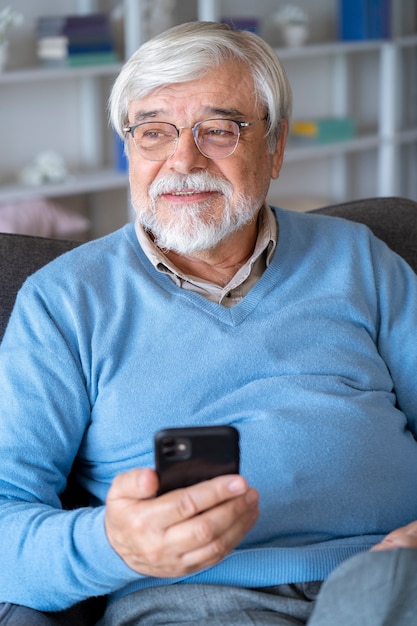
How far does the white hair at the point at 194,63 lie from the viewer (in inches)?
61.8

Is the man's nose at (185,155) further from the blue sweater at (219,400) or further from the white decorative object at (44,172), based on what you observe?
the white decorative object at (44,172)

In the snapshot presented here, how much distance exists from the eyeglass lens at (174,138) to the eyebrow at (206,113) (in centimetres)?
1

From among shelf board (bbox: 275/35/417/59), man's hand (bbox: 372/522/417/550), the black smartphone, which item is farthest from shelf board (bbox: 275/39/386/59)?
the black smartphone

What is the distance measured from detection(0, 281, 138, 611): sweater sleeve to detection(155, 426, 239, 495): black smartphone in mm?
136

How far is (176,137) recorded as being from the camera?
1.60 metres

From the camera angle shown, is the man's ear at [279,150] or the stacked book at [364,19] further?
the stacked book at [364,19]

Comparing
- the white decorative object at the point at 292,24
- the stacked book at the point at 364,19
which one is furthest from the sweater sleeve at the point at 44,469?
the stacked book at the point at 364,19

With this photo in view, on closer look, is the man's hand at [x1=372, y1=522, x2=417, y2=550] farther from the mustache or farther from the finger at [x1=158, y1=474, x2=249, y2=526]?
the mustache

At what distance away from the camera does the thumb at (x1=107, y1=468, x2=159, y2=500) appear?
42.4 inches

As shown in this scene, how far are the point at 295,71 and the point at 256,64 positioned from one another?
322 cm

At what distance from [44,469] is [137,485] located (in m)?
0.35

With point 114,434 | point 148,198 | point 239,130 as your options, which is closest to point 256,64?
point 239,130

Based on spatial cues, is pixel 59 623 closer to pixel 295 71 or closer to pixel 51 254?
pixel 51 254

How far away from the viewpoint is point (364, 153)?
5.23 meters
